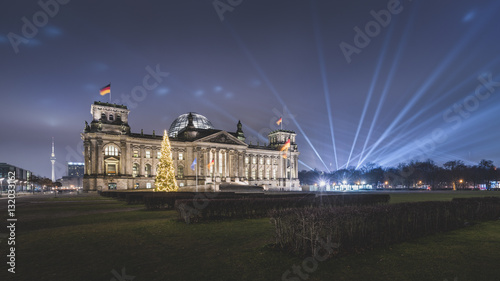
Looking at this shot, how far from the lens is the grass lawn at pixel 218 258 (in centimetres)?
830

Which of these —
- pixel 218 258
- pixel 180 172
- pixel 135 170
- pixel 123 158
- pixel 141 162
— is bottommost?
pixel 180 172

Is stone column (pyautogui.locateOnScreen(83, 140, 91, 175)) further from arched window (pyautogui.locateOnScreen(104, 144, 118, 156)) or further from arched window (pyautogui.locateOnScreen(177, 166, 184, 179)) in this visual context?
arched window (pyautogui.locateOnScreen(177, 166, 184, 179))

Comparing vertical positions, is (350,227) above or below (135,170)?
above

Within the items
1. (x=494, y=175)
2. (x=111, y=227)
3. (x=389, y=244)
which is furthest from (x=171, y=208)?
(x=494, y=175)

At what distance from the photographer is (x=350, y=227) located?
10.5 m

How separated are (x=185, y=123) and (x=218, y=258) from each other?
103m

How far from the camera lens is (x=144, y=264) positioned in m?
9.39

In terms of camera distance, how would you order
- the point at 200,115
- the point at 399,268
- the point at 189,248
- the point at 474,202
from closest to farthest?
the point at 399,268
the point at 189,248
the point at 474,202
the point at 200,115

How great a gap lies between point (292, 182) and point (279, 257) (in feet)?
374

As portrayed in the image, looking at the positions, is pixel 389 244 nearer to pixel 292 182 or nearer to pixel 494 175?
pixel 292 182

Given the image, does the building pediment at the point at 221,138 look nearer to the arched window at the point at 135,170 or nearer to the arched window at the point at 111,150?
the arched window at the point at 135,170

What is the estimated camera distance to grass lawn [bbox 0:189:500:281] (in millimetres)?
8305

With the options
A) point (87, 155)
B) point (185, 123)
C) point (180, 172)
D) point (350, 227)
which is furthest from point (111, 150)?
point (350, 227)

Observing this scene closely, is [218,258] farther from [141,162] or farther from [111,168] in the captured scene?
[141,162]
